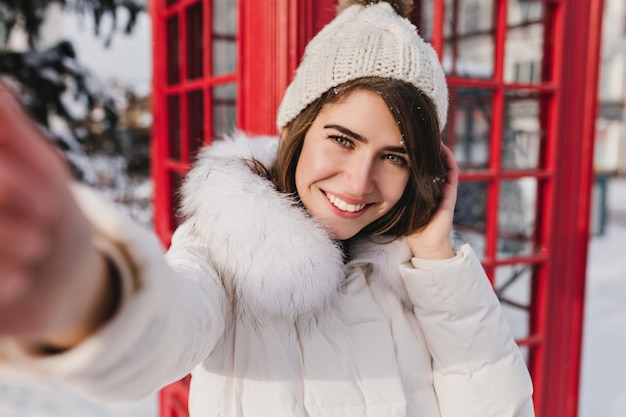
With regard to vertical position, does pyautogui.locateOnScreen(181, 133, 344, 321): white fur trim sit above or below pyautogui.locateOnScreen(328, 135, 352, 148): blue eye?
below

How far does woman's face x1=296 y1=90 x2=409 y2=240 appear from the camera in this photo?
1.14 m

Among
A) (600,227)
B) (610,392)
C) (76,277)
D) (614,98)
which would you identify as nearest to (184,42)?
(76,277)

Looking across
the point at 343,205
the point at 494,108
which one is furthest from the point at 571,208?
the point at 343,205

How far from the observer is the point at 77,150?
490 cm

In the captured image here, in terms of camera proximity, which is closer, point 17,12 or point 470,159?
point 470,159

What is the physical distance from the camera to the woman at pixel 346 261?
1056 mm

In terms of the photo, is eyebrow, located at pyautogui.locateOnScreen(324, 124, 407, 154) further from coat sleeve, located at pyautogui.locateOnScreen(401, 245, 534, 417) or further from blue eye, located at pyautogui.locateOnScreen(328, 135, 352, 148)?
coat sleeve, located at pyautogui.locateOnScreen(401, 245, 534, 417)

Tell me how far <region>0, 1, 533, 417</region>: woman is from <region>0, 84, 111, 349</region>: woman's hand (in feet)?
1.13

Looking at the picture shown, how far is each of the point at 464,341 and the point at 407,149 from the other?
0.46 m

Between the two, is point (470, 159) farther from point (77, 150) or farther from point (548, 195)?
point (77, 150)

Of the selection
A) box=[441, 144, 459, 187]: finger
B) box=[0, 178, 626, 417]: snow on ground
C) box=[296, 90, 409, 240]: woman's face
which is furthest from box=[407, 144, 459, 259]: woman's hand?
box=[0, 178, 626, 417]: snow on ground

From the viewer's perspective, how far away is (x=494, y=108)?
2.09 meters

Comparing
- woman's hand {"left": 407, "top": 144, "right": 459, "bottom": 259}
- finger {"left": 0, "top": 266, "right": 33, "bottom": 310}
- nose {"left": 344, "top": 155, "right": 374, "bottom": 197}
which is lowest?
woman's hand {"left": 407, "top": 144, "right": 459, "bottom": 259}

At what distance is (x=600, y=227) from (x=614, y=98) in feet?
28.6
